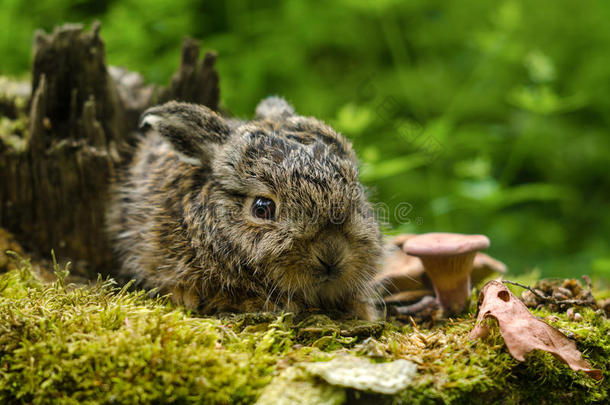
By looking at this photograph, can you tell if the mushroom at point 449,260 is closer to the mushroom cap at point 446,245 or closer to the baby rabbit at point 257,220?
the mushroom cap at point 446,245

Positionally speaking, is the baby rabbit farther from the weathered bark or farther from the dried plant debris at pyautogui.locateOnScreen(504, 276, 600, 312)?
the dried plant debris at pyautogui.locateOnScreen(504, 276, 600, 312)

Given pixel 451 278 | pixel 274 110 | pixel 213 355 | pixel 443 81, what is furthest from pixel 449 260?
pixel 443 81

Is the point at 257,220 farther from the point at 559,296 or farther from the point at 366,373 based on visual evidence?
the point at 559,296

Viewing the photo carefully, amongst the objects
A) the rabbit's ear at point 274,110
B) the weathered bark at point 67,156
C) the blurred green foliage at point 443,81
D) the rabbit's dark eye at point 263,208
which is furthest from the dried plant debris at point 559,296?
the weathered bark at point 67,156

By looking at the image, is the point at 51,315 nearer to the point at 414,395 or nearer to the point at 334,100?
the point at 414,395

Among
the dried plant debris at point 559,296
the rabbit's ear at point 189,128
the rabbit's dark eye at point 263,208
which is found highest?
the rabbit's ear at point 189,128
